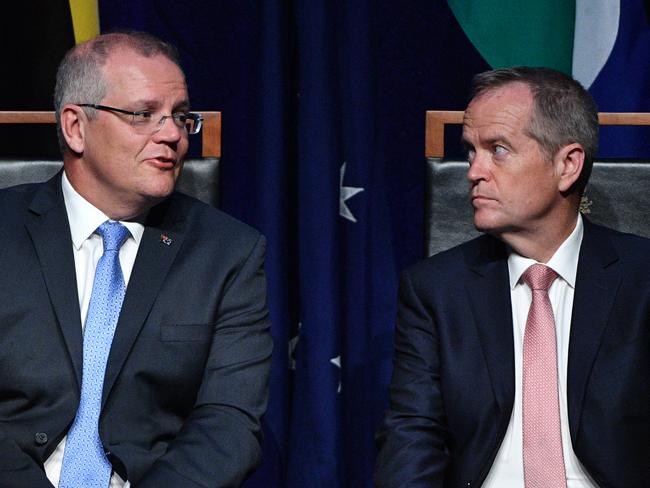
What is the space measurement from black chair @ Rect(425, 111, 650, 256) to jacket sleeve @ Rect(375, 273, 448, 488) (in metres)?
0.24

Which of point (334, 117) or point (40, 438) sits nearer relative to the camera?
point (40, 438)

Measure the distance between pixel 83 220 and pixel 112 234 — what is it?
7 cm

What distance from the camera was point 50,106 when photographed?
2811mm

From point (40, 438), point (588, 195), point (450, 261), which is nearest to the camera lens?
point (40, 438)

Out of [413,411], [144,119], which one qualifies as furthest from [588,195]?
[144,119]

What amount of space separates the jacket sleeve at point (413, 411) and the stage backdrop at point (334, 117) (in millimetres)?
586

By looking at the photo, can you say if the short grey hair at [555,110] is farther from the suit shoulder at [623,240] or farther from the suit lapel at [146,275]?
the suit lapel at [146,275]

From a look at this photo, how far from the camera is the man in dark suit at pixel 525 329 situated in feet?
6.40

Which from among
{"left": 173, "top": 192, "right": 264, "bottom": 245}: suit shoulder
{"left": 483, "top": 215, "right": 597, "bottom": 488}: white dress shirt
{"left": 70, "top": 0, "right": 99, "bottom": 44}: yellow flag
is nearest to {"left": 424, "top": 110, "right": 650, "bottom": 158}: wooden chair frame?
{"left": 483, "top": 215, "right": 597, "bottom": 488}: white dress shirt

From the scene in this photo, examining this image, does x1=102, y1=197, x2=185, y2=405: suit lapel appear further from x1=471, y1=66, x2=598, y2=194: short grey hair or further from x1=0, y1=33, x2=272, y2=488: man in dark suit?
x1=471, y1=66, x2=598, y2=194: short grey hair

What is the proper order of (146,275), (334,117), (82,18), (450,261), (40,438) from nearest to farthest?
(40,438) < (146,275) < (450,261) < (334,117) < (82,18)

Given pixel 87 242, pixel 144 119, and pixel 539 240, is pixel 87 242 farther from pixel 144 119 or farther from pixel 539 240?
pixel 539 240

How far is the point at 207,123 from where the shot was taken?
240cm

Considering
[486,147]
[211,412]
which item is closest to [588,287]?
[486,147]
